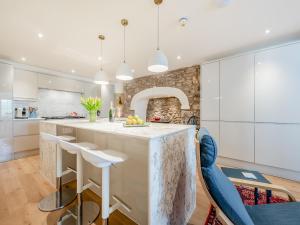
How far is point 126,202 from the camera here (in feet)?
5.31

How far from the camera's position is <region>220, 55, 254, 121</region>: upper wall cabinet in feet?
9.12

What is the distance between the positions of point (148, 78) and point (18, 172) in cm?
416

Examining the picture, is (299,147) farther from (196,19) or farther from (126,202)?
(126,202)

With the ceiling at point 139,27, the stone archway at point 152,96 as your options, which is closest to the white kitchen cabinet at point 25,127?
the ceiling at point 139,27

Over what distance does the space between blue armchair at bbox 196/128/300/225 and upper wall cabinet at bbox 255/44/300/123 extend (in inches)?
76.8

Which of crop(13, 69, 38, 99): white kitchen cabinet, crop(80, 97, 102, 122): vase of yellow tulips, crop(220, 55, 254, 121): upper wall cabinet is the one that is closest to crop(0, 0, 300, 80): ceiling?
crop(220, 55, 254, 121): upper wall cabinet

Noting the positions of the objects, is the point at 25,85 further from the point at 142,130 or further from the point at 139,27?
the point at 142,130

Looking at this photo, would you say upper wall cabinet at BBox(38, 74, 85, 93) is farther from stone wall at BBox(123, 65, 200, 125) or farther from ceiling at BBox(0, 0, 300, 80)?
stone wall at BBox(123, 65, 200, 125)

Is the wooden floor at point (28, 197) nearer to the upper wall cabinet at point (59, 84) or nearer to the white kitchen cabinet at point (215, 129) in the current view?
the white kitchen cabinet at point (215, 129)

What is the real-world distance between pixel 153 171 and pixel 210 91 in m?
2.82

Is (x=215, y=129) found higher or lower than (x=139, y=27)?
lower

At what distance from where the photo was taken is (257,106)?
8.86 feet

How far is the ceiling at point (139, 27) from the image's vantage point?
175 centimetres

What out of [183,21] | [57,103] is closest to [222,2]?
[183,21]
